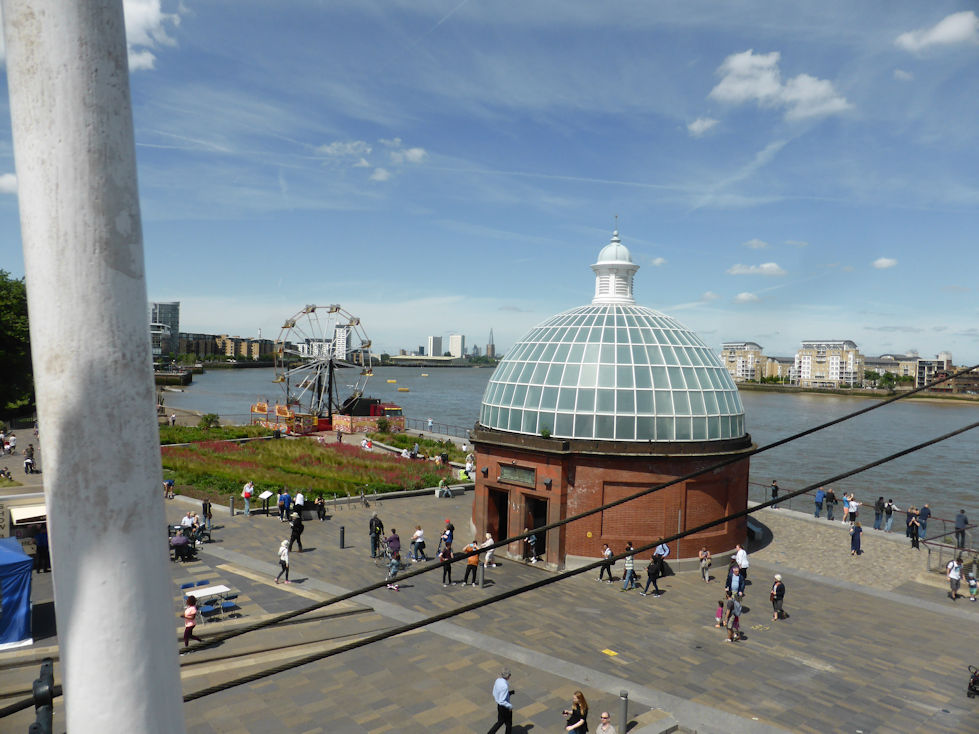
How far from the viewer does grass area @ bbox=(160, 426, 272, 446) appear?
46.8 m

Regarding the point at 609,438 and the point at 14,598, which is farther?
the point at 609,438

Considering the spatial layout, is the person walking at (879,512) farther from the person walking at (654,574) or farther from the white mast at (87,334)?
the white mast at (87,334)

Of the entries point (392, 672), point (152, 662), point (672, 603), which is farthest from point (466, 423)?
point (152, 662)

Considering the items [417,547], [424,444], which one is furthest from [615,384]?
[424,444]

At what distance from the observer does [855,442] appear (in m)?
68.9

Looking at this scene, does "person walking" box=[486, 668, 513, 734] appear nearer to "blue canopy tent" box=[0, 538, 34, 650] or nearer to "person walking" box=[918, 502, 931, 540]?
"blue canopy tent" box=[0, 538, 34, 650]

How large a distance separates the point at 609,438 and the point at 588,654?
27.5ft

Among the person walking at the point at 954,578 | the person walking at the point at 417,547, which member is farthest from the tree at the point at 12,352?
the person walking at the point at 954,578

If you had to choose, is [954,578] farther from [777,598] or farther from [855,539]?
[777,598]

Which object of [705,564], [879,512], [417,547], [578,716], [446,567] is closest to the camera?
[578,716]

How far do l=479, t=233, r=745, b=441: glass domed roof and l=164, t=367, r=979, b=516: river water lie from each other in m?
16.8

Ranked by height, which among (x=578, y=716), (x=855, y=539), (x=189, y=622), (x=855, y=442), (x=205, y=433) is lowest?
(x=855, y=442)

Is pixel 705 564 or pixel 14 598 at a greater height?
pixel 14 598

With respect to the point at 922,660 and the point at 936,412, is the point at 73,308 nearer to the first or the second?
the point at 922,660
